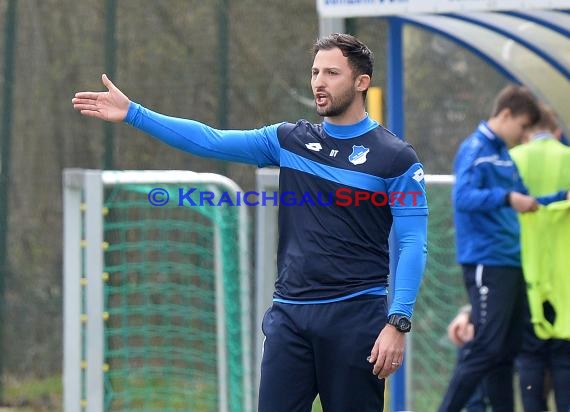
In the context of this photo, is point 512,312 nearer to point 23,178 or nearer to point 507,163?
point 507,163

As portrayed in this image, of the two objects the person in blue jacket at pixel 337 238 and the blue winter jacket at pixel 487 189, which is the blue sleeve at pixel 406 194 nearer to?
the person in blue jacket at pixel 337 238

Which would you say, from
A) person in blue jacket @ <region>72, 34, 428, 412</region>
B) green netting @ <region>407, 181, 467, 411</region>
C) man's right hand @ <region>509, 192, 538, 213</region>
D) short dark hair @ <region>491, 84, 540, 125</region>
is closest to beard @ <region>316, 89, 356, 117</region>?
person in blue jacket @ <region>72, 34, 428, 412</region>

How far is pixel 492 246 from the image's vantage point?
22.5ft

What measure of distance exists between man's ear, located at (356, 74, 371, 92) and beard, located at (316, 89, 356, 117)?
2.7 inches

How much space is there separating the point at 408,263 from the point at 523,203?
198 centimetres

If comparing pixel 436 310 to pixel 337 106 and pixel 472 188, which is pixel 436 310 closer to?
pixel 472 188

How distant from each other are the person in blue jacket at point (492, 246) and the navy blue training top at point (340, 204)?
2.13 m

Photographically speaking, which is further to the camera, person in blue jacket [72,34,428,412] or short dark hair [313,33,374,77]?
short dark hair [313,33,374,77]

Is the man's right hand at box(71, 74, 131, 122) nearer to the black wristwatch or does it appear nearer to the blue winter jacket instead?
the black wristwatch

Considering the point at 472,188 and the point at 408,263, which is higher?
the point at 472,188

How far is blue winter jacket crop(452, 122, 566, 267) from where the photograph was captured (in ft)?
22.2

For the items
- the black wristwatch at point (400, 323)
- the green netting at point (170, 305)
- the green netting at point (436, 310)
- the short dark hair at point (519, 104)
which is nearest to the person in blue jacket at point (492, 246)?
the short dark hair at point (519, 104)

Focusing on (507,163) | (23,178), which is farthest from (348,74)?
(23,178)

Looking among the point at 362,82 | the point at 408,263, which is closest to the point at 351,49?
the point at 362,82
